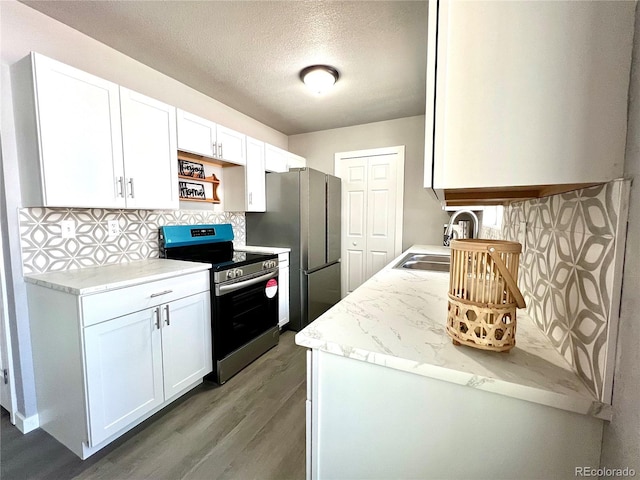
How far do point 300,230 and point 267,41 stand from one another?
1.61 metres

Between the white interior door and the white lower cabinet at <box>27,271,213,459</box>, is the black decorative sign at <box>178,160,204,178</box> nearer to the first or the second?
the white lower cabinet at <box>27,271,213,459</box>

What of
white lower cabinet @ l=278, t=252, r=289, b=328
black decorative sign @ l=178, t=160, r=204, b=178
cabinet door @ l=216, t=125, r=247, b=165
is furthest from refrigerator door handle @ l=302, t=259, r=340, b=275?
black decorative sign @ l=178, t=160, r=204, b=178

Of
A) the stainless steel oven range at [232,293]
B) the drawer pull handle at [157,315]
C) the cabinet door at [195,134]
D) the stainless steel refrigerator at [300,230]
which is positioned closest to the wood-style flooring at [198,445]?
the stainless steel oven range at [232,293]

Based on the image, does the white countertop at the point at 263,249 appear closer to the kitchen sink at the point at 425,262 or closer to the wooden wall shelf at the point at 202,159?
the wooden wall shelf at the point at 202,159

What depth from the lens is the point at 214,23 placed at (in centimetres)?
164

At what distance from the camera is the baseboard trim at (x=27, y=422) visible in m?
1.56

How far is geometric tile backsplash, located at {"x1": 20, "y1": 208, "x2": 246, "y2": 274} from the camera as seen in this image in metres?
1.55

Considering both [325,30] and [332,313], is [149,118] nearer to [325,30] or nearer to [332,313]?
[325,30]

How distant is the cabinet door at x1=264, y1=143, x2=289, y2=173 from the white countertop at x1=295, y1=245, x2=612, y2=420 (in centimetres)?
228

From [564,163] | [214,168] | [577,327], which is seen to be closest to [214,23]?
[214,168]

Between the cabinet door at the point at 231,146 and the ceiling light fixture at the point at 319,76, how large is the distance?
81 centimetres

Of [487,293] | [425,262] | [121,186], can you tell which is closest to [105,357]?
[121,186]

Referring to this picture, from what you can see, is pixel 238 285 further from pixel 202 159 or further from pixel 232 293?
pixel 202 159

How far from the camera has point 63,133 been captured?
4.78ft
